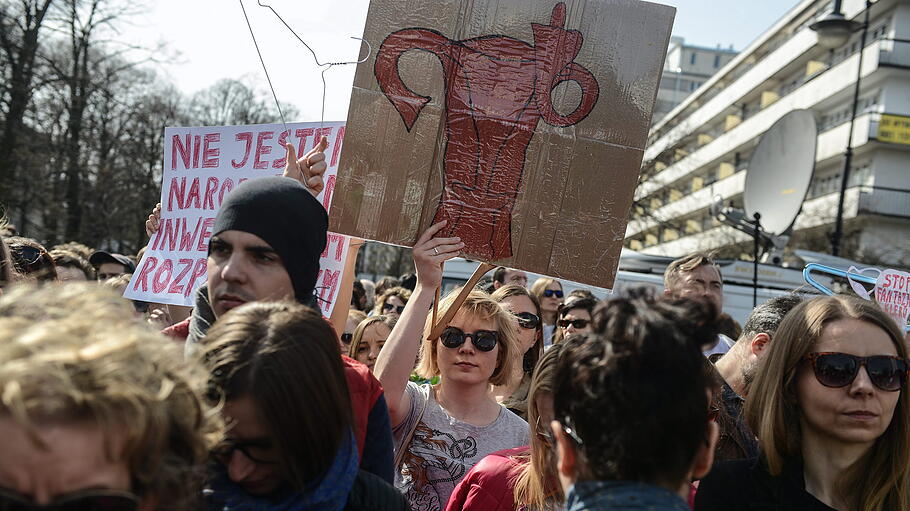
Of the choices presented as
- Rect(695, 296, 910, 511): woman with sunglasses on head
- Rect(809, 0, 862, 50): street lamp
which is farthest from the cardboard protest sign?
Rect(809, 0, 862, 50): street lamp

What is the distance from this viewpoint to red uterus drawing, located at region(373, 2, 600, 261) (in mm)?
3092

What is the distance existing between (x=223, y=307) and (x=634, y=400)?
4.09ft

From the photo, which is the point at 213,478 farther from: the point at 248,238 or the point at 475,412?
the point at 475,412

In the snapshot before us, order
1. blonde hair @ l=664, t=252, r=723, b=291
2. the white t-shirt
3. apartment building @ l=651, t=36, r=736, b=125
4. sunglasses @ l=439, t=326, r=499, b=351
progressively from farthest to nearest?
apartment building @ l=651, t=36, r=736, b=125 → blonde hair @ l=664, t=252, r=723, b=291 → sunglasses @ l=439, t=326, r=499, b=351 → the white t-shirt

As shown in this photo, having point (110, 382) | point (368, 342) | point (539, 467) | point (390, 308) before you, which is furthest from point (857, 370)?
point (390, 308)

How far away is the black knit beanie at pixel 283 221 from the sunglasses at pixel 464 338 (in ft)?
4.24

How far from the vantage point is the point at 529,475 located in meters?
2.63

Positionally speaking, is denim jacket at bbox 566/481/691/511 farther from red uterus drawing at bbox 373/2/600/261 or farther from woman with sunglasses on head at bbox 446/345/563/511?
red uterus drawing at bbox 373/2/600/261

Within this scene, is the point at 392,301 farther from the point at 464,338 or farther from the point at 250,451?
the point at 250,451

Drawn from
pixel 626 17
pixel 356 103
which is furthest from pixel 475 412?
pixel 626 17

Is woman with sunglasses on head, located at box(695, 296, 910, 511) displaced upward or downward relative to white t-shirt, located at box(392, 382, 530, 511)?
upward

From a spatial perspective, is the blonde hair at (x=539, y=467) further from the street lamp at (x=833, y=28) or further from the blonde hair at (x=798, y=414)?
A: the street lamp at (x=833, y=28)

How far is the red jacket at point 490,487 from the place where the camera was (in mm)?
2691

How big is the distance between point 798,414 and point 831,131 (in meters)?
41.7
